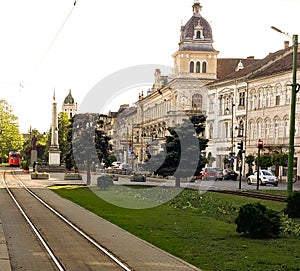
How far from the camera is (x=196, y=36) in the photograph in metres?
102

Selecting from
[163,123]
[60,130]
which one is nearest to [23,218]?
[163,123]

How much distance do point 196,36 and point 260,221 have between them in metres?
84.5

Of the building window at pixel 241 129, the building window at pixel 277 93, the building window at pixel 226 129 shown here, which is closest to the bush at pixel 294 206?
the building window at pixel 277 93

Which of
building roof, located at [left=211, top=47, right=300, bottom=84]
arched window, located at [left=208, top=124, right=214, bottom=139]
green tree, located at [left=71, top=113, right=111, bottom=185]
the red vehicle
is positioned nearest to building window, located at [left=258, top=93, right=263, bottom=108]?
building roof, located at [left=211, top=47, right=300, bottom=84]

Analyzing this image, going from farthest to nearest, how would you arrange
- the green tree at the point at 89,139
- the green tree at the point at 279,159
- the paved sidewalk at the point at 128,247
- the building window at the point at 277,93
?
1. the building window at the point at 277,93
2. the green tree at the point at 279,159
3. the green tree at the point at 89,139
4. the paved sidewalk at the point at 128,247

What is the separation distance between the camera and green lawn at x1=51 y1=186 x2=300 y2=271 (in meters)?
15.2

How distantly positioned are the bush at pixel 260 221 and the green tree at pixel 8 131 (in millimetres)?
94006

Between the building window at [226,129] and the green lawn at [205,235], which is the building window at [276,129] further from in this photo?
the green lawn at [205,235]

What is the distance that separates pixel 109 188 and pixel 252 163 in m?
27.3

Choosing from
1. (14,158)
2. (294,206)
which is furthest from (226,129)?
(294,206)

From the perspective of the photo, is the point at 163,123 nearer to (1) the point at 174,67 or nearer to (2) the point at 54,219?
(1) the point at 174,67

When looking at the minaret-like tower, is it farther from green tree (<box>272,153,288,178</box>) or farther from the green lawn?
the green lawn

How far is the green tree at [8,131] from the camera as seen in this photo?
110m

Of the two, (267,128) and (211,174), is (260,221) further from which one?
(267,128)
